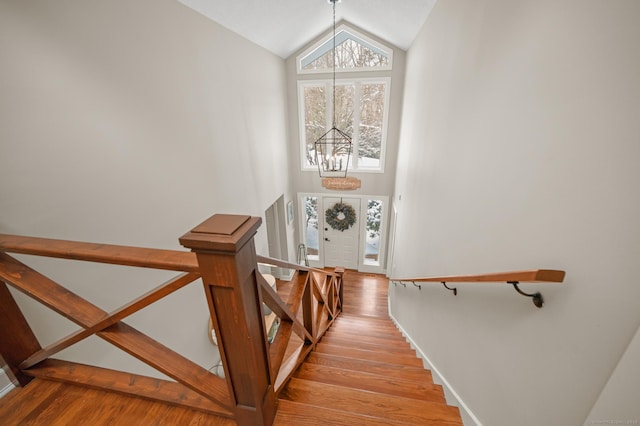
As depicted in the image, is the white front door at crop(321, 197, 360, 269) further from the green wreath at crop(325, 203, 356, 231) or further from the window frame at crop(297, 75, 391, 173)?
the window frame at crop(297, 75, 391, 173)

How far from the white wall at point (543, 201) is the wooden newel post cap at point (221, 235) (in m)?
0.93

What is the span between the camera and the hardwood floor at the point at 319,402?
0.98 meters

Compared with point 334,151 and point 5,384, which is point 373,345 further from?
point 5,384

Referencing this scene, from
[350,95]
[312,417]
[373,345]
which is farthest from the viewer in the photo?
[350,95]

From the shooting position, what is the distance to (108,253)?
0.79 m

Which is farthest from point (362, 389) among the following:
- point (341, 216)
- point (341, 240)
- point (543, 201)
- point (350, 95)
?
point (350, 95)

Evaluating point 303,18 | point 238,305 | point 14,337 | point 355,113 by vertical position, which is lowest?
point 14,337

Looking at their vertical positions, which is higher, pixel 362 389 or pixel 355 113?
pixel 355 113

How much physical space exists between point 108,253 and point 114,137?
1278 mm

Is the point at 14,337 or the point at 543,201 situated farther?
the point at 14,337

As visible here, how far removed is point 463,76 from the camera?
172 centimetres

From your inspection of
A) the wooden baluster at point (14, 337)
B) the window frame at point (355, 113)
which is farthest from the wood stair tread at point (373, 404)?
the window frame at point (355, 113)

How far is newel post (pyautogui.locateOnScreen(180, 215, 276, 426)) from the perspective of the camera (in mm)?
647

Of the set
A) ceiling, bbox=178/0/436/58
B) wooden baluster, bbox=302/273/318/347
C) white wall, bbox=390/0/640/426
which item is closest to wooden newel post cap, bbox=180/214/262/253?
white wall, bbox=390/0/640/426
